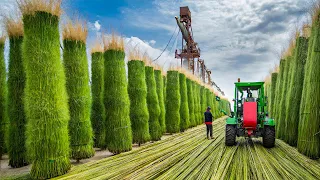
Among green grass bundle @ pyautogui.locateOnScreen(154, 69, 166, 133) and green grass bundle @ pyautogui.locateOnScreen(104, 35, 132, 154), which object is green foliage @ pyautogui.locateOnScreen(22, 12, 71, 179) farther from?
green grass bundle @ pyautogui.locateOnScreen(154, 69, 166, 133)

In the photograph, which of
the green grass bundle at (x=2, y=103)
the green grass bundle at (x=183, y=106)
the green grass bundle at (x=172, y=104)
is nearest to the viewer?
the green grass bundle at (x=2, y=103)

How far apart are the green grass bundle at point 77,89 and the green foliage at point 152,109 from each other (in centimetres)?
535

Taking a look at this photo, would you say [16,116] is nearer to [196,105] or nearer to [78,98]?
[78,98]

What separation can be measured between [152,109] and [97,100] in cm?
339

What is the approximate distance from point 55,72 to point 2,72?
3.57 meters

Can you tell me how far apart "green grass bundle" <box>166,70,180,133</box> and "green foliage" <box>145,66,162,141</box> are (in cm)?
332

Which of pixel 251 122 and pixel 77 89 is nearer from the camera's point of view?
pixel 77 89

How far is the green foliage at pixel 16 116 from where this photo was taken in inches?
313

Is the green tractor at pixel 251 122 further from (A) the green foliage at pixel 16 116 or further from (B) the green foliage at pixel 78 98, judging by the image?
(A) the green foliage at pixel 16 116

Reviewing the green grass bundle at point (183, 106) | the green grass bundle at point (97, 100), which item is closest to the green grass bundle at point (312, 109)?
the green grass bundle at point (97, 100)

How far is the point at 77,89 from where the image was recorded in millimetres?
8656

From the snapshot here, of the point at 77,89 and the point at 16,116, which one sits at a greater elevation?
the point at 77,89

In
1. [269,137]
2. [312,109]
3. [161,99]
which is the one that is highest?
[161,99]

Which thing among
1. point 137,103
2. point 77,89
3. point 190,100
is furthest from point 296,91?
point 190,100
